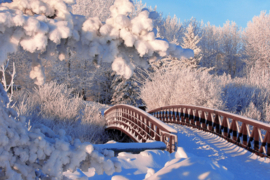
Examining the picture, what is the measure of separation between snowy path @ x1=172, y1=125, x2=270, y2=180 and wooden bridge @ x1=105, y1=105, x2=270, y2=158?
1.02ft

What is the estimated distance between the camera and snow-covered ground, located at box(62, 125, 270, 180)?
207cm

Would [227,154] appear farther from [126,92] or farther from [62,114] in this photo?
[126,92]

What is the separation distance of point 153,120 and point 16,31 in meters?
6.37

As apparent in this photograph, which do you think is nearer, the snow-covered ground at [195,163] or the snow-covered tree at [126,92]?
the snow-covered ground at [195,163]

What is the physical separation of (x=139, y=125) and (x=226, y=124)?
3.87 m

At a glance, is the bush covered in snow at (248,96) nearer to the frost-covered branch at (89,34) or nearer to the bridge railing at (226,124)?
the bridge railing at (226,124)

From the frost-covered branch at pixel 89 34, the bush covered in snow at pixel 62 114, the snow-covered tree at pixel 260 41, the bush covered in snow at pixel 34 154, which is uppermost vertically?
the snow-covered tree at pixel 260 41

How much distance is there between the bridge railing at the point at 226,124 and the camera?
632cm

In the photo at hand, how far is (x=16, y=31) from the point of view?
1.22 metres

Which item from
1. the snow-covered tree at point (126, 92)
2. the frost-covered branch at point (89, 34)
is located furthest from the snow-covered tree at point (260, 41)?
the frost-covered branch at point (89, 34)

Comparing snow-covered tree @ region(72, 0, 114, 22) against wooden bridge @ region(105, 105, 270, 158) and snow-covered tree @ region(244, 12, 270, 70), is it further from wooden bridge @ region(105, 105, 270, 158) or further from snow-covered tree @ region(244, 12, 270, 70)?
snow-covered tree @ region(244, 12, 270, 70)

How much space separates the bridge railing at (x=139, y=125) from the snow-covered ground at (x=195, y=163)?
0.64 meters

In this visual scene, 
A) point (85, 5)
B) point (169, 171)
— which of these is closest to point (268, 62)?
point (85, 5)

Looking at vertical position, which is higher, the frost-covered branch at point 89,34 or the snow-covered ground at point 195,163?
the frost-covered branch at point 89,34
